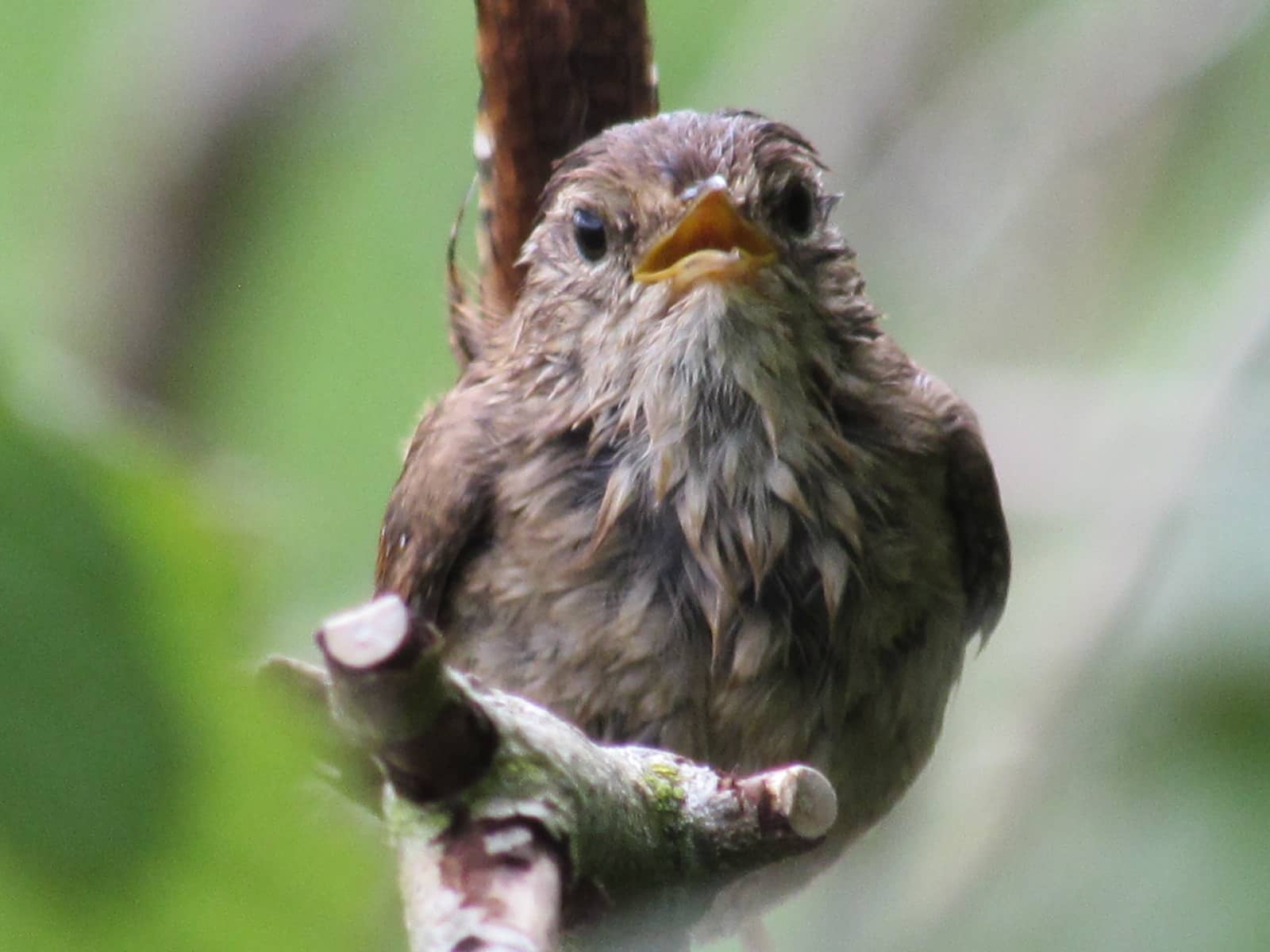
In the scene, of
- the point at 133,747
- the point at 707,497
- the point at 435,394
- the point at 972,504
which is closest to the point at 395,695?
the point at 133,747

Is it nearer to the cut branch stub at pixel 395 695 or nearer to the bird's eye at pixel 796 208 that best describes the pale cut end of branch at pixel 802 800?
the cut branch stub at pixel 395 695

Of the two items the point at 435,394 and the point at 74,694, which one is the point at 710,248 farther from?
the point at 74,694

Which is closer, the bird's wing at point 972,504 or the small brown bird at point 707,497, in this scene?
the small brown bird at point 707,497

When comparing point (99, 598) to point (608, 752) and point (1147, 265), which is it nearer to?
point (608, 752)

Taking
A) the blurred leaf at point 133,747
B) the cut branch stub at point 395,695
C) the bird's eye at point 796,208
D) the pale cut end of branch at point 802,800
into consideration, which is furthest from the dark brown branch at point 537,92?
the blurred leaf at point 133,747

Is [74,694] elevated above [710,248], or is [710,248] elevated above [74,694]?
[710,248]

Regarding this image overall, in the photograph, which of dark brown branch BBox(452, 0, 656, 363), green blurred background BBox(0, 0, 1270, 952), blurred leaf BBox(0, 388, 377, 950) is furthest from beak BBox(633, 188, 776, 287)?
blurred leaf BBox(0, 388, 377, 950)

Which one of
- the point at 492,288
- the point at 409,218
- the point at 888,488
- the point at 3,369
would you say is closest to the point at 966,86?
the point at 492,288
